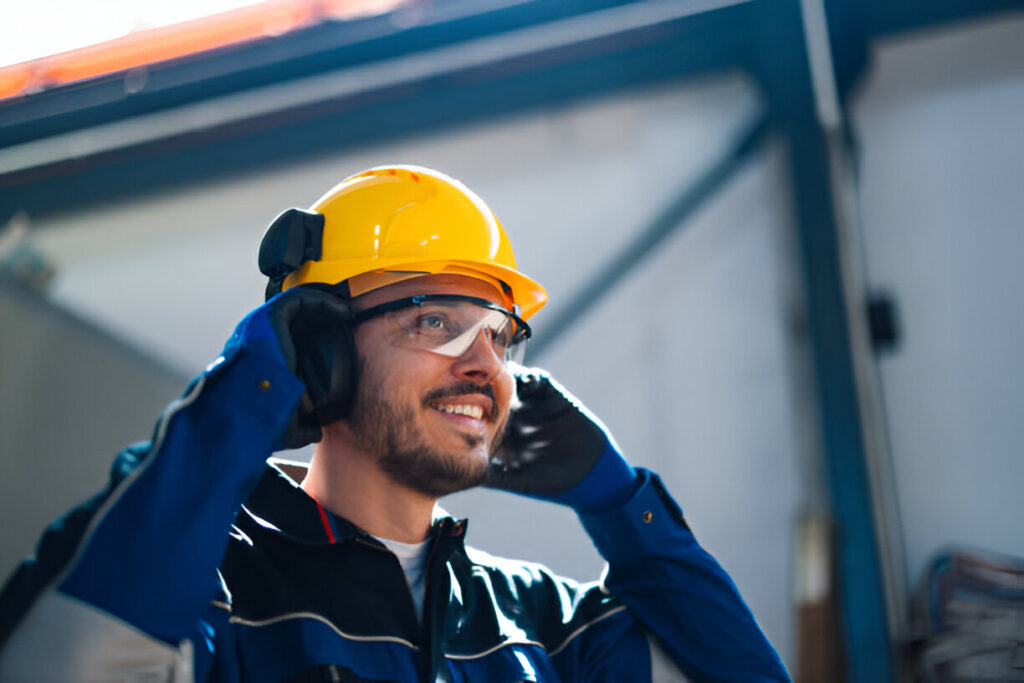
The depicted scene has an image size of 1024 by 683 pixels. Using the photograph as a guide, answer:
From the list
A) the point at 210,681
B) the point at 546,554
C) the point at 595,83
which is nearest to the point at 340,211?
the point at 210,681

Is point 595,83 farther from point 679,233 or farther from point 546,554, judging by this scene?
point 546,554

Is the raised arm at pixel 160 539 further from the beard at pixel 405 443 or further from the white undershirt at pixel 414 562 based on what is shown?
the white undershirt at pixel 414 562

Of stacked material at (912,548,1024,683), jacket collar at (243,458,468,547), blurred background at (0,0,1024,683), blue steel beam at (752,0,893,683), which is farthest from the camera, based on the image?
blurred background at (0,0,1024,683)

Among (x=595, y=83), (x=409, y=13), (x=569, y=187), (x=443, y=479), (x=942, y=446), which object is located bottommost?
(x=942, y=446)

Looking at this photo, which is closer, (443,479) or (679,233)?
(443,479)

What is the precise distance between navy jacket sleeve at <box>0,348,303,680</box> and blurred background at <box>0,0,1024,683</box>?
2.40 m

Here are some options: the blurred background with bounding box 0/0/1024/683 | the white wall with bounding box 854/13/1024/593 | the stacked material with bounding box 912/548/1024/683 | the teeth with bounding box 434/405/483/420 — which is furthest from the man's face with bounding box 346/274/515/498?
the white wall with bounding box 854/13/1024/593

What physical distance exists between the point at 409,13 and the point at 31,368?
2273mm

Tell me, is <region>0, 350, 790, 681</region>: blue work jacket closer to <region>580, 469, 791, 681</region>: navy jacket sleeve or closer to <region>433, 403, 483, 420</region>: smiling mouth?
<region>580, 469, 791, 681</region>: navy jacket sleeve

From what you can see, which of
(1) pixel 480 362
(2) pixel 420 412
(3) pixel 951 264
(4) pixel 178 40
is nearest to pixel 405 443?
(2) pixel 420 412

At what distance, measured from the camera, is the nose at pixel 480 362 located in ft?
5.53

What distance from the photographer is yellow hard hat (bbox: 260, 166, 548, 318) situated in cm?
172

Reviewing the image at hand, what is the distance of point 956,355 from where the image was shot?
3555 millimetres

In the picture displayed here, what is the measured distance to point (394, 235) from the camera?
1.75m
